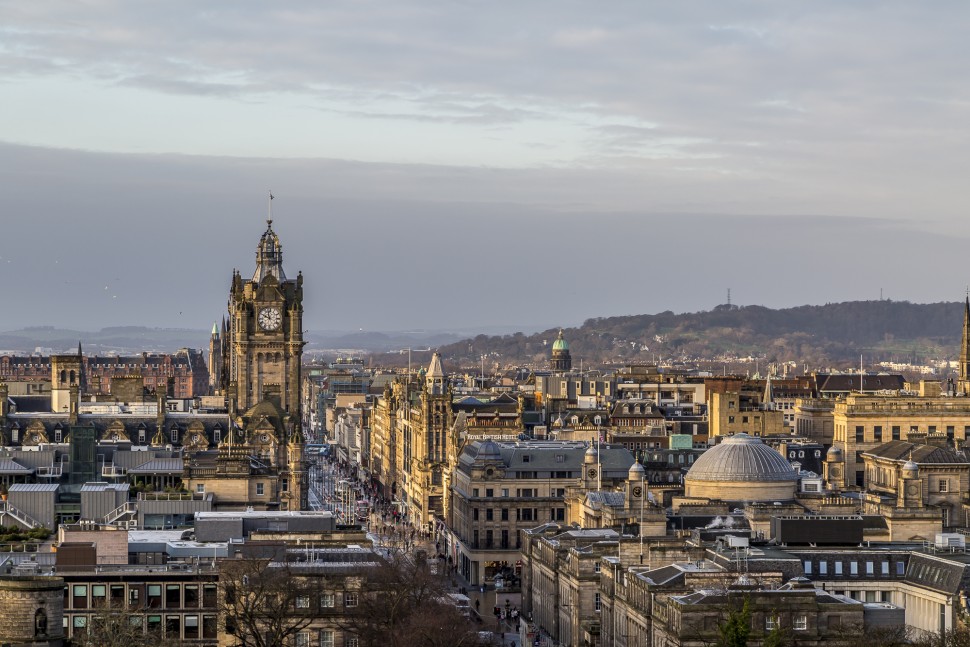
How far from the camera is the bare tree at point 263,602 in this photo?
395ft

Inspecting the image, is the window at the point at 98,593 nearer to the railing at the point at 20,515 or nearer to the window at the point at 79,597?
the window at the point at 79,597

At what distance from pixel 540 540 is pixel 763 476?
15682 millimetres

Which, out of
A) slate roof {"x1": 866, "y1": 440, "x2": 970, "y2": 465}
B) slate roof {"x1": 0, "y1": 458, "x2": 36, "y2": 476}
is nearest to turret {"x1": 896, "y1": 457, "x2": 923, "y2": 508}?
slate roof {"x1": 866, "y1": 440, "x2": 970, "y2": 465}

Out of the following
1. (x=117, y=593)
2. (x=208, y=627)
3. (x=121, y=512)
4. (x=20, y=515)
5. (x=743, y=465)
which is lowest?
(x=208, y=627)

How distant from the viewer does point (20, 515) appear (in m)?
155

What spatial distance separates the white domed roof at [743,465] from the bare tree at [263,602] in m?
49.4

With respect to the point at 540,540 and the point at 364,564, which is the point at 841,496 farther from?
the point at 364,564

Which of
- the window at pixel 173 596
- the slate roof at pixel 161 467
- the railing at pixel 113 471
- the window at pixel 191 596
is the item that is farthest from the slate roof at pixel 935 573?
the railing at pixel 113 471

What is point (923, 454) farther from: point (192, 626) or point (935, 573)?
point (192, 626)

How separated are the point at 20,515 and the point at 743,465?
46251 mm

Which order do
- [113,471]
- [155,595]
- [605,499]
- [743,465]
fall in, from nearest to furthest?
[155,595] < [743,465] < [605,499] < [113,471]

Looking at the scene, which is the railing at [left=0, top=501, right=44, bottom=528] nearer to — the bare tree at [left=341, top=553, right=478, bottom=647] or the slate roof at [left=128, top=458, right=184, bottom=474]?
the slate roof at [left=128, top=458, right=184, bottom=474]

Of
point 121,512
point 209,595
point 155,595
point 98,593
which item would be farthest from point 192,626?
point 121,512

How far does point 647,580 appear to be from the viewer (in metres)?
122
